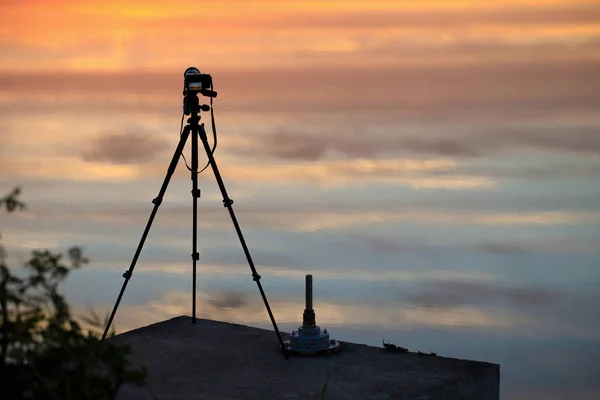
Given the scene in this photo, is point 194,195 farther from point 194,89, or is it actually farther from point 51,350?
point 51,350

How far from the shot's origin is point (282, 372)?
9.04 meters

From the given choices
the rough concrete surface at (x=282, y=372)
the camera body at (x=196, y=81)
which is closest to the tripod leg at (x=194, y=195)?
the camera body at (x=196, y=81)

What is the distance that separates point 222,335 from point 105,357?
18.1 feet

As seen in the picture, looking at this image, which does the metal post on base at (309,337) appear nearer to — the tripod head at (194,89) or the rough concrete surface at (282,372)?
the rough concrete surface at (282,372)

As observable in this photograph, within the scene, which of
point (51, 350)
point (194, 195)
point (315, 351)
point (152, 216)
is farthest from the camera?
point (194, 195)

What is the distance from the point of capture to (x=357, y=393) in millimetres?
8484

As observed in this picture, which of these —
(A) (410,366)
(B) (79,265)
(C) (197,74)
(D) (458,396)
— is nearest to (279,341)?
(A) (410,366)

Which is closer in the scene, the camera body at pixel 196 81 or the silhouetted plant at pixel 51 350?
the silhouetted plant at pixel 51 350

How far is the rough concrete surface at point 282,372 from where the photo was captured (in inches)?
335

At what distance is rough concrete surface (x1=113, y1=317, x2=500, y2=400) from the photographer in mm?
8516

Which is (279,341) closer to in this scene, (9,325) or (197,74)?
(197,74)

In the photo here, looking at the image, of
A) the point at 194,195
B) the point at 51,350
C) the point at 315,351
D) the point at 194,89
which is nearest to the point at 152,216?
the point at 194,195

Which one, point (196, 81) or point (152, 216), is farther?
point (196, 81)

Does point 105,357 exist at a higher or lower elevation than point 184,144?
lower
